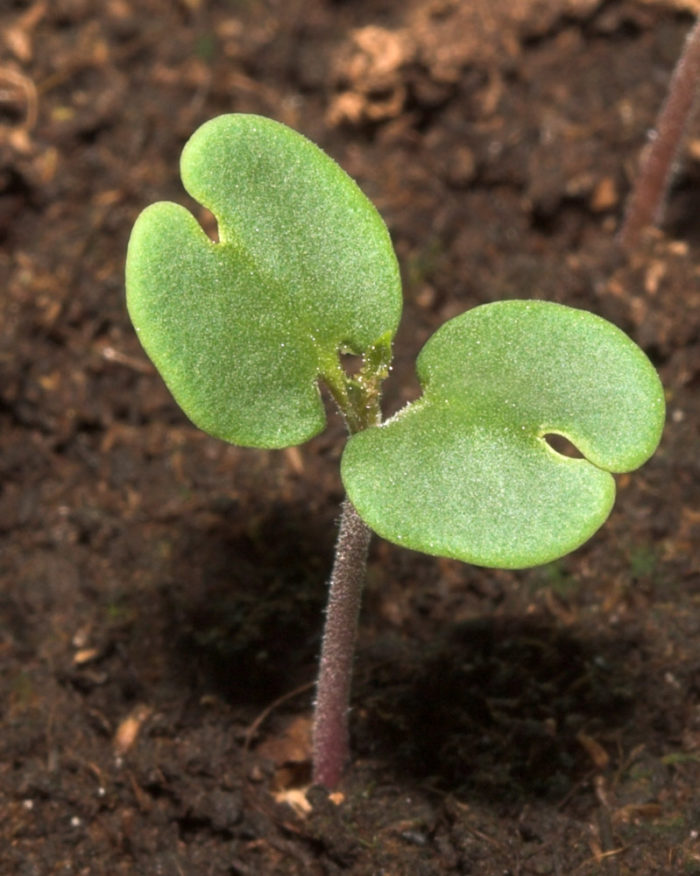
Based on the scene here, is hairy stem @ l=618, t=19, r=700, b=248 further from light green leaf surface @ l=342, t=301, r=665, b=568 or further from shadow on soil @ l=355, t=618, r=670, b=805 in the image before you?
light green leaf surface @ l=342, t=301, r=665, b=568

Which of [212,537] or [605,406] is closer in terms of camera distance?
[605,406]

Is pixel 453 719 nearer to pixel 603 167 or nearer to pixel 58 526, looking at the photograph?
pixel 58 526

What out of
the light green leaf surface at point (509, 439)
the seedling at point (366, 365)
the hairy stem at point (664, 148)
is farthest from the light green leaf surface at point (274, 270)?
the hairy stem at point (664, 148)

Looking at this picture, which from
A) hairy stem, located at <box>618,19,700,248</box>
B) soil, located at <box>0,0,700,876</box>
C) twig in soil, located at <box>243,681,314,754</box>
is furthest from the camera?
hairy stem, located at <box>618,19,700,248</box>

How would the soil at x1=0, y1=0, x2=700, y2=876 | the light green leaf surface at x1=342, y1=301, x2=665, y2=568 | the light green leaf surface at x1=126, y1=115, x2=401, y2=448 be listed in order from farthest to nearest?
the soil at x1=0, y1=0, x2=700, y2=876 < the light green leaf surface at x1=126, y1=115, x2=401, y2=448 < the light green leaf surface at x1=342, y1=301, x2=665, y2=568

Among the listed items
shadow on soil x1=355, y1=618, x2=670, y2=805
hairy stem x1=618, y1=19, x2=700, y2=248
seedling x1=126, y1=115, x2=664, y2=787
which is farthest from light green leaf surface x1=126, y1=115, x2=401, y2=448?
hairy stem x1=618, y1=19, x2=700, y2=248

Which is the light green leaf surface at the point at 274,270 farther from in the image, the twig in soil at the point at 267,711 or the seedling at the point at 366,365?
the twig in soil at the point at 267,711

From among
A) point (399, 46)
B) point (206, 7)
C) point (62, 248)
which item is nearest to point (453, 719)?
point (62, 248)
